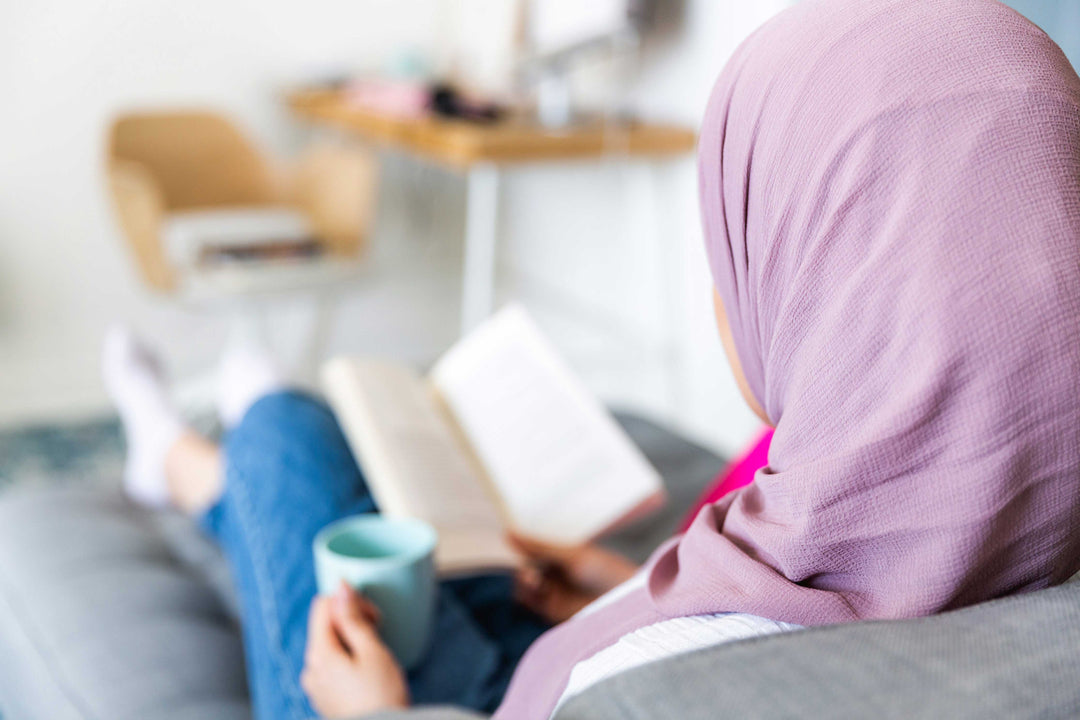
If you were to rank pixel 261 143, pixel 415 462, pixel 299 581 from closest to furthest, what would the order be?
pixel 299 581, pixel 415 462, pixel 261 143

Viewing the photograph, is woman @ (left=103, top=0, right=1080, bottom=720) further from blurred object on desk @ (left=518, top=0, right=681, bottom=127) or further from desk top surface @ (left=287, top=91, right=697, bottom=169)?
blurred object on desk @ (left=518, top=0, right=681, bottom=127)

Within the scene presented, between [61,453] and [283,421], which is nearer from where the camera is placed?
[283,421]

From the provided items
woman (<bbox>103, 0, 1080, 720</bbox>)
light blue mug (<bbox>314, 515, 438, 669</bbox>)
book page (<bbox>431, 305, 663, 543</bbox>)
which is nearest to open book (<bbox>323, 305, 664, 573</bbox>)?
book page (<bbox>431, 305, 663, 543</bbox>)

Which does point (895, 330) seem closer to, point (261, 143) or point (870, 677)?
point (870, 677)

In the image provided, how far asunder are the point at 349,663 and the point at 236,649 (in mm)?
343

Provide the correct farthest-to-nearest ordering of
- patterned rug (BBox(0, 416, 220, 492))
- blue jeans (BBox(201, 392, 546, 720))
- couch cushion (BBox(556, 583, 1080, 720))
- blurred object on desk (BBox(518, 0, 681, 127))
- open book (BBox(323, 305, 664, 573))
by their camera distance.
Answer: patterned rug (BBox(0, 416, 220, 492)), blurred object on desk (BBox(518, 0, 681, 127)), open book (BBox(323, 305, 664, 573)), blue jeans (BBox(201, 392, 546, 720)), couch cushion (BBox(556, 583, 1080, 720))

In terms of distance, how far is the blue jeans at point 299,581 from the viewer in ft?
2.30

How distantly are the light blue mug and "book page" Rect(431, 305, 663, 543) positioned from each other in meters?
0.25

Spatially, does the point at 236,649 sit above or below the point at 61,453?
above

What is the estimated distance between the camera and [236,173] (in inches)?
92.0

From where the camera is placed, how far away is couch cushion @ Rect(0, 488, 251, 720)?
738 millimetres

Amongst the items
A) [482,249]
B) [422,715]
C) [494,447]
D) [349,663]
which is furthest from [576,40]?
[422,715]

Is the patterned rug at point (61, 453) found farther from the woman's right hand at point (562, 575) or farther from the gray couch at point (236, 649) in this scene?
the woman's right hand at point (562, 575)

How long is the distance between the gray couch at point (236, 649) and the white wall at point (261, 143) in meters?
0.95
